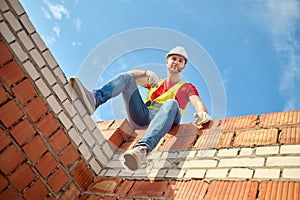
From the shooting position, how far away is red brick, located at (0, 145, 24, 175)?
1.48 m

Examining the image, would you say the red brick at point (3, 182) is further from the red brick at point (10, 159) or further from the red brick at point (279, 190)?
the red brick at point (279, 190)

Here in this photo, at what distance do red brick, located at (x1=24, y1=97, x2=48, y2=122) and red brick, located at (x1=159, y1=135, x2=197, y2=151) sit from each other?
0.92m

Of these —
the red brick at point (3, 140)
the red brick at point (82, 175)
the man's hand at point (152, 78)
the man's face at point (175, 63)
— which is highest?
the man's face at point (175, 63)

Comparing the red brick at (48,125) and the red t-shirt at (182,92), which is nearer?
the red brick at (48,125)

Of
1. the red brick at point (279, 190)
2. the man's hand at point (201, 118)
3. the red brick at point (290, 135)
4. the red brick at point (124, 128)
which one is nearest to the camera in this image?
the red brick at point (279, 190)

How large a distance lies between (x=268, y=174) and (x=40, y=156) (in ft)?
4.49

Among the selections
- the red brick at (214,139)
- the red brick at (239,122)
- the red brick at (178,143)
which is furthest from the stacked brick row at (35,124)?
the red brick at (239,122)

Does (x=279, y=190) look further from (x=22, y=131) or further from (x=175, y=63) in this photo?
(x=175, y=63)

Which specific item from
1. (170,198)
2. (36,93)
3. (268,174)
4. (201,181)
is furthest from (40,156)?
(268,174)

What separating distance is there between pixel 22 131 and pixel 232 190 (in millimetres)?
1273

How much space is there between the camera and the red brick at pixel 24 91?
163cm

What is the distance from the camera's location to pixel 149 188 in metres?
1.71

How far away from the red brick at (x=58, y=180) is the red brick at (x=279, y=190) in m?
1.23

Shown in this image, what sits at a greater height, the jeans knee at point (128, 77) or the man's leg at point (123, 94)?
the jeans knee at point (128, 77)
